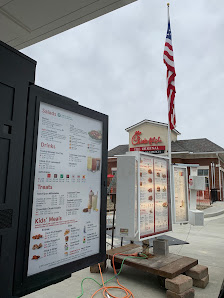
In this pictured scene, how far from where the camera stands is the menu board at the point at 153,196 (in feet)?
10.0

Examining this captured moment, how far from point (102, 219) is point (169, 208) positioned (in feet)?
8.53

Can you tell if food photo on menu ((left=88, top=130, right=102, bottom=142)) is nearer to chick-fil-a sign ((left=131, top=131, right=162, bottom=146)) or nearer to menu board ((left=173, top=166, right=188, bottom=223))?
menu board ((left=173, top=166, right=188, bottom=223))

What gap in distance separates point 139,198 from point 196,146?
18849mm

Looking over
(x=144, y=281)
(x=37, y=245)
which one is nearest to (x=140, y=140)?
(x=144, y=281)

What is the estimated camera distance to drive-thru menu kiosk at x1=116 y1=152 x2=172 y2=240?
2.92 metres

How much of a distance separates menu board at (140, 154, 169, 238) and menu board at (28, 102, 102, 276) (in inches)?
79.8

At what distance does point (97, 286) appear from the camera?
9.69 feet

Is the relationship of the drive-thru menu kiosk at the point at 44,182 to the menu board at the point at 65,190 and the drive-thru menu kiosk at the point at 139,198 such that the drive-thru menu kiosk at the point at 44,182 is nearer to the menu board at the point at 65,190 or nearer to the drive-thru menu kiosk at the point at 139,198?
the menu board at the point at 65,190

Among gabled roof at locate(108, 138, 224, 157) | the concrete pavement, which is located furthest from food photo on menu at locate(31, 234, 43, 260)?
gabled roof at locate(108, 138, 224, 157)

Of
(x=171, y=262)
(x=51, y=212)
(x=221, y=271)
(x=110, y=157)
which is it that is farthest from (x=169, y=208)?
(x=110, y=157)

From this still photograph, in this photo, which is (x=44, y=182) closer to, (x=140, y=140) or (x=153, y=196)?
(x=153, y=196)

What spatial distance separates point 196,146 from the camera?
20.3 meters

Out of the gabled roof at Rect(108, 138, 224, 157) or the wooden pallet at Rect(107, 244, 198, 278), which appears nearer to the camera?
the wooden pallet at Rect(107, 244, 198, 278)

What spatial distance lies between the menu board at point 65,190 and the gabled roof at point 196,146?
739 inches
